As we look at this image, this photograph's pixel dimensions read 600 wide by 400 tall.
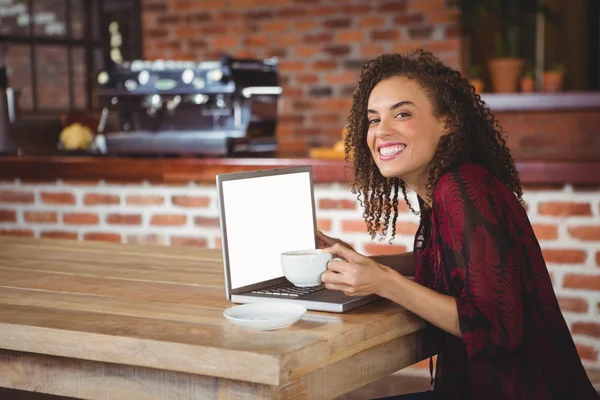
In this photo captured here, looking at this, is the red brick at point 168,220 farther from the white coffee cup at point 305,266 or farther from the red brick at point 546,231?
the white coffee cup at point 305,266

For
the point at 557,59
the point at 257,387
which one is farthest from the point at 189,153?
the point at 557,59

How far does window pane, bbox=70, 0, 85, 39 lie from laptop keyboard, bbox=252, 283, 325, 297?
460cm

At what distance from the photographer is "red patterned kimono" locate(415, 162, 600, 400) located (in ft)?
4.96

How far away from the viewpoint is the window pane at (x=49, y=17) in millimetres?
5602

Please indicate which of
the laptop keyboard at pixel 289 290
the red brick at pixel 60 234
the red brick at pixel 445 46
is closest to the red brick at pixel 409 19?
the red brick at pixel 445 46

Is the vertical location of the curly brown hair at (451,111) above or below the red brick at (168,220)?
above

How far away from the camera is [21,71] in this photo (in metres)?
5.53

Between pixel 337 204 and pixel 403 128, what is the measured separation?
1454mm

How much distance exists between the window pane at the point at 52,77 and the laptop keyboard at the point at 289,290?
4.26 metres

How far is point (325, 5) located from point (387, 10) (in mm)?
397

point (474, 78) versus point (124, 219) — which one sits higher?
point (474, 78)

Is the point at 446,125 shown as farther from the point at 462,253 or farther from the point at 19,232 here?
the point at 19,232

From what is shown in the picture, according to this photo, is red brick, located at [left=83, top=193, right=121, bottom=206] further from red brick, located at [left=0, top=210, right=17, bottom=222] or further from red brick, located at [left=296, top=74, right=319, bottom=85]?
red brick, located at [left=296, top=74, right=319, bottom=85]

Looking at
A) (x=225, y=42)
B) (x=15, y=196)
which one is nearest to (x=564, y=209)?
(x=15, y=196)
